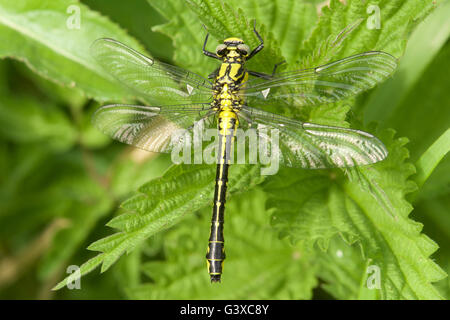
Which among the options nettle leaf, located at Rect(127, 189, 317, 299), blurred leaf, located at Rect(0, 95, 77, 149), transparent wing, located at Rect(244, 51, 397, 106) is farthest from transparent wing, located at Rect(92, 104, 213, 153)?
blurred leaf, located at Rect(0, 95, 77, 149)

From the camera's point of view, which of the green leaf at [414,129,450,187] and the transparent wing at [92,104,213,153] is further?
the transparent wing at [92,104,213,153]

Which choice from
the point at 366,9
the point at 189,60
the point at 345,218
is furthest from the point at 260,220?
the point at 366,9

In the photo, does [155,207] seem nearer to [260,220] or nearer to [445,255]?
[260,220]

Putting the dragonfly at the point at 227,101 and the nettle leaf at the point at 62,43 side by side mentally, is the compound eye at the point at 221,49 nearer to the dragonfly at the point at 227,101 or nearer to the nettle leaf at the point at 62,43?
the dragonfly at the point at 227,101

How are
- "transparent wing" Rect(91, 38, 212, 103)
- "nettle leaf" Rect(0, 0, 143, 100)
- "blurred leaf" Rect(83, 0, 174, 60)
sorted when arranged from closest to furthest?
1. "transparent wing" Rect(91, 38, 212, 103)
2. "nettle leaf" Rect(0, 0, 143, 100)
3. "blurred leaf" Rect(83, 0, 174, 60)

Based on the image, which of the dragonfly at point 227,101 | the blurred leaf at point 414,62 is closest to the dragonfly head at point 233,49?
the dragonfly at point 227,101

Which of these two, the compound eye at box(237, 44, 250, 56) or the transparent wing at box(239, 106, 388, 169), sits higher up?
the compound eye at box(237, 44, 250, 56)

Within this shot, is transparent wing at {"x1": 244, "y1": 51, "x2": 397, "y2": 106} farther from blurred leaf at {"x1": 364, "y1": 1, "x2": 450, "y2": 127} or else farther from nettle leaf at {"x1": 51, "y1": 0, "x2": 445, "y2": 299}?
blurred leaf at {"x1": 364, "y1": 1, "x2": 450, "y2": 127}
